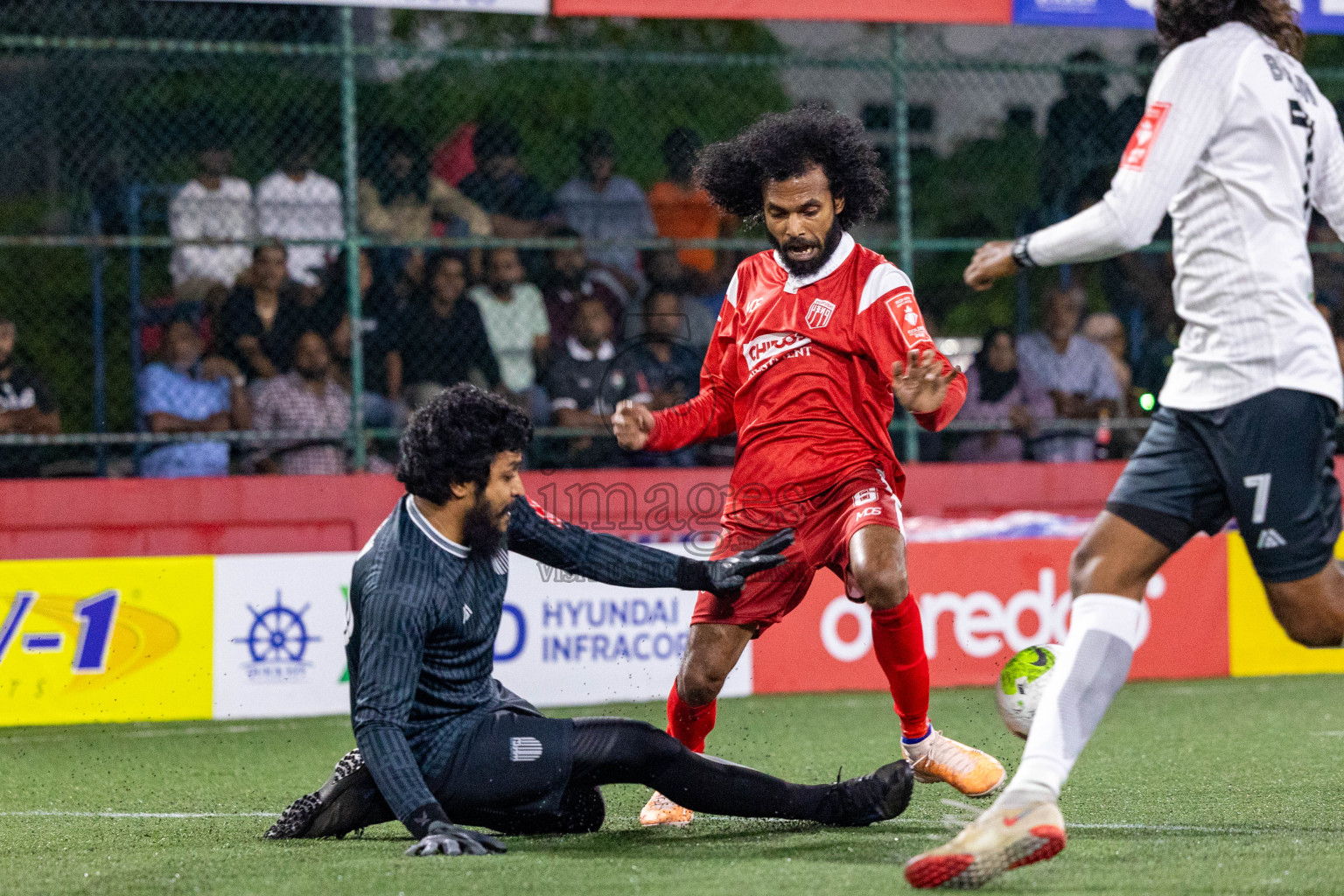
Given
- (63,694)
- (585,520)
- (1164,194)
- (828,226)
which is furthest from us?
(585,520)

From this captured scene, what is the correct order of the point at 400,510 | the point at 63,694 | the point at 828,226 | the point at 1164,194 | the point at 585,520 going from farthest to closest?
the point at 585,520
the point at 63,694
the point at 828,226
the point at 400,510
the point at 1164,194

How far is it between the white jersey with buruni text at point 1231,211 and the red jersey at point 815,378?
1.29m

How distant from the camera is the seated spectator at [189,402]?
30.7ft

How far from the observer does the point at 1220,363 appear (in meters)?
3.70

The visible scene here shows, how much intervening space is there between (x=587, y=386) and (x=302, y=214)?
207cm

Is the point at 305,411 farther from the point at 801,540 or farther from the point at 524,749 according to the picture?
the point at 524,749

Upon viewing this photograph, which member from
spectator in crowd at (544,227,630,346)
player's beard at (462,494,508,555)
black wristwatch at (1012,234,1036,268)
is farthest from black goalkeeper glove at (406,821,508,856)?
spectator in crowd at (544,227,630,346)

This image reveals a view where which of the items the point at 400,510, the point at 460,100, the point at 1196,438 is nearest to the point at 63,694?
the point at 400,510

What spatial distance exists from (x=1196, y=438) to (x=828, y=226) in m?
1.76

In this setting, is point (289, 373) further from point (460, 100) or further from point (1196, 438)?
point (1196, 438)

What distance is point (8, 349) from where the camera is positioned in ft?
30.8

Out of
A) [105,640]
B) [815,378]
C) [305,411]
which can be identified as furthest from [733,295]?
[305,411]

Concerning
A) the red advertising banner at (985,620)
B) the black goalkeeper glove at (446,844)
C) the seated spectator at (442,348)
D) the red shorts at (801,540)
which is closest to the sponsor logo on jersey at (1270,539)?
the red shorts at (801,540)

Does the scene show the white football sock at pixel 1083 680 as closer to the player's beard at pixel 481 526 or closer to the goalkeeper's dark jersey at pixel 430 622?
the goalkeeper's dark jersey at pixel 430 622
